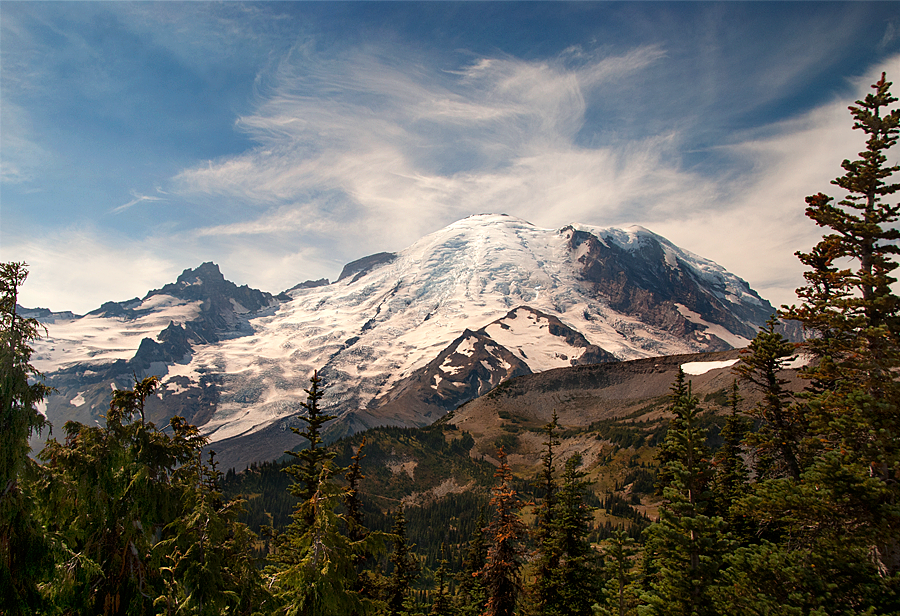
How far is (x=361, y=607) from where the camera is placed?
12.7 meters

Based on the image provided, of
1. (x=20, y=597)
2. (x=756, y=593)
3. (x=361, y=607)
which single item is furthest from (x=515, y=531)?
(x=20, y=597)

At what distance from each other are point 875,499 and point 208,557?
1788 centimetres

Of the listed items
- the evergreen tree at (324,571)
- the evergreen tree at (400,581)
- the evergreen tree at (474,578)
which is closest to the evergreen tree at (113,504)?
the evergreen tree at (324,571)

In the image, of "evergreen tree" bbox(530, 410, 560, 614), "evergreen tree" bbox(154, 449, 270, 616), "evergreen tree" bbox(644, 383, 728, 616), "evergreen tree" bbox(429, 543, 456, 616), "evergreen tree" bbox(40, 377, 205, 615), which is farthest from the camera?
"evergreen tree" bbox(429, 543, 456, 616)

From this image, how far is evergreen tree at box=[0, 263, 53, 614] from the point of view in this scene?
10.6 meters

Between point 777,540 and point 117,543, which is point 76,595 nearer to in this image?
point 117,543

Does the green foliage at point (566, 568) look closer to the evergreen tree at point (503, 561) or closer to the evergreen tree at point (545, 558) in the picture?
the evergreen tree at point (545, 558)

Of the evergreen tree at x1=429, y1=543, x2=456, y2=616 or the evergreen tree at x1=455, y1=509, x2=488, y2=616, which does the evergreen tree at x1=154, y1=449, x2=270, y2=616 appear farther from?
the evergreen tree at x1=455, y1=509, x2=488, y2=616

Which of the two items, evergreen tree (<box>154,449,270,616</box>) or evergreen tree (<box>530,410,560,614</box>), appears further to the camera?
evergreen tree (<box>530,410,560,614</box>)

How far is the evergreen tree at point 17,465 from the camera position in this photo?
1059cm

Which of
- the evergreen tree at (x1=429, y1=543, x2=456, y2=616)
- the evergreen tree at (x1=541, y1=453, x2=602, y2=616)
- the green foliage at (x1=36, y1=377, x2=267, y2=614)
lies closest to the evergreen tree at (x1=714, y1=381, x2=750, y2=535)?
the evergreen tree at (x1=541, y1=453, x2=602, y2=616)

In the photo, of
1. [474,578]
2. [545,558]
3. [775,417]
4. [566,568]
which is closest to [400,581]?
[474,578]

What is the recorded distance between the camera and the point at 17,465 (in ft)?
35.0

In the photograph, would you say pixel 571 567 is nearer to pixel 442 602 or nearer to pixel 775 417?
pixel 775 417
